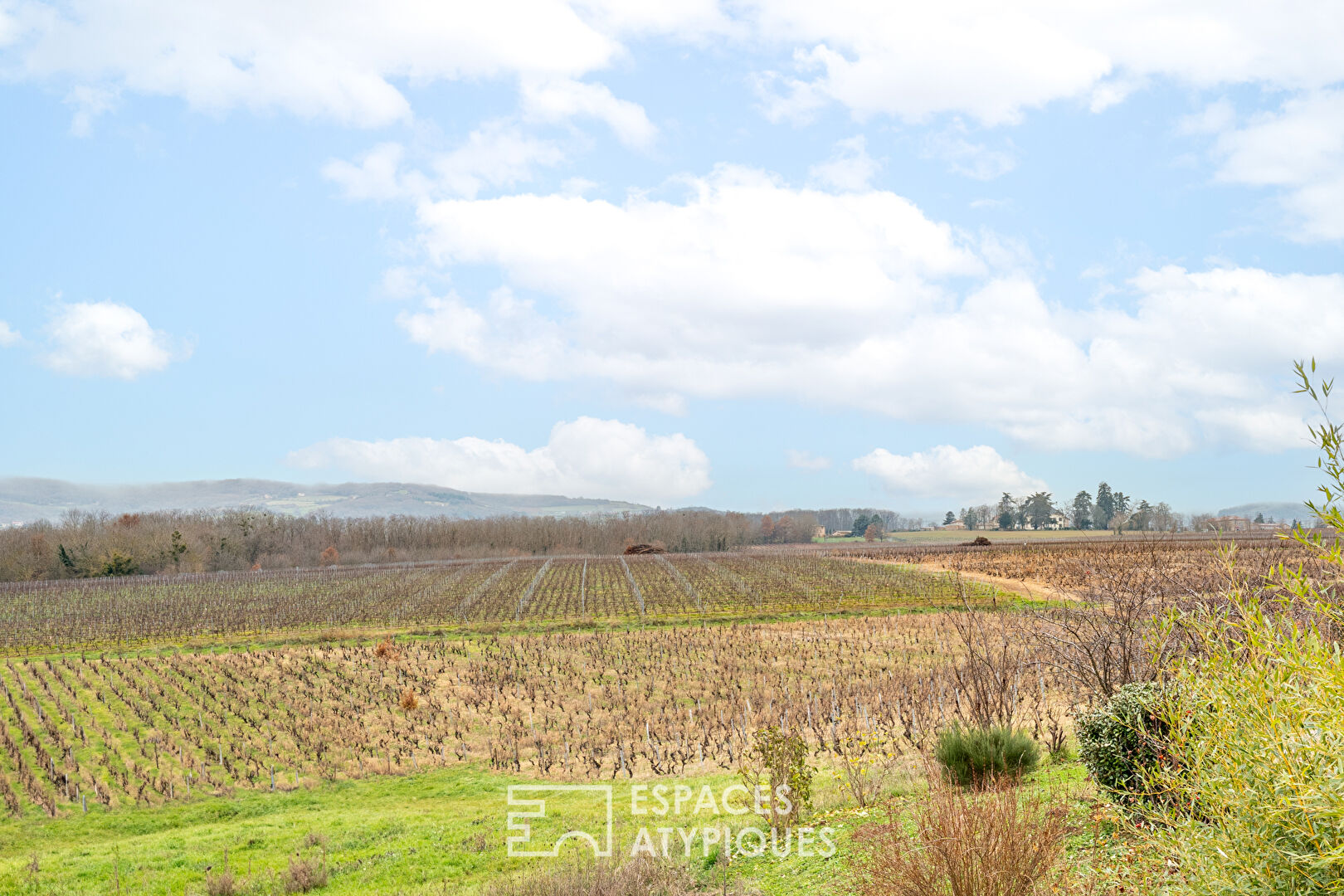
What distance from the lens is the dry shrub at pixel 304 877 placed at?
437 inches

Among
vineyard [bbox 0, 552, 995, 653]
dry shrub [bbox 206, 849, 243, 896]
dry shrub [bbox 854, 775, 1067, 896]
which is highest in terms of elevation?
dry shrub [bbox 854, 775, 1067, 896]

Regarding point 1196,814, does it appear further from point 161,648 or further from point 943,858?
point 161,648

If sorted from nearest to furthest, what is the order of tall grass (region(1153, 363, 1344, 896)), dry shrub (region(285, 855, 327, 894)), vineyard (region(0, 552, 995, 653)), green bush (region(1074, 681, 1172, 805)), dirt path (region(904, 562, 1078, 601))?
1. tall grass (region(1153, 363, 1344, 896))
2. green bush (region(1074, 681, 1172, 805))
3. dry shrub (region(285, 855, 327, 894))
4. vineyard (region(0, 552, 995, 653))
5. dirt path (region(904, 562, 1078, 601))

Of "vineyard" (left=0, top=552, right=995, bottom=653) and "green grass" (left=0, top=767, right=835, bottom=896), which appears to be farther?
"vineyard" (left=0, top=552, right=995, bottom=653)

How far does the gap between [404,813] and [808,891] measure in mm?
9595

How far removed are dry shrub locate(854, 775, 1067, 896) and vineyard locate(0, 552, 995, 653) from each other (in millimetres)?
28583

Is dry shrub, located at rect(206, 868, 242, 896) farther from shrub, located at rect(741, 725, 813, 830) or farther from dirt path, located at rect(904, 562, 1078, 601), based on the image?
dirt path, located at rect(904, 562, 1078, 601)

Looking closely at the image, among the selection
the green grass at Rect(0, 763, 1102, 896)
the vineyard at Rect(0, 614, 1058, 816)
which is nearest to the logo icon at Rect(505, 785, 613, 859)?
the green grass at Rect(0, 763, 1102, 896)

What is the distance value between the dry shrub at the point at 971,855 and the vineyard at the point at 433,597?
28.6 meters

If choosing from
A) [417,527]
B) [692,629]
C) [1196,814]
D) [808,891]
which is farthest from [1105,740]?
[417,527]

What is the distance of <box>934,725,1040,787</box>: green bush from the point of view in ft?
31.7

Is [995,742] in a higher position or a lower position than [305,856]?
higher

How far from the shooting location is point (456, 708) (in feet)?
75.5

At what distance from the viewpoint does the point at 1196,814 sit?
234 inches
